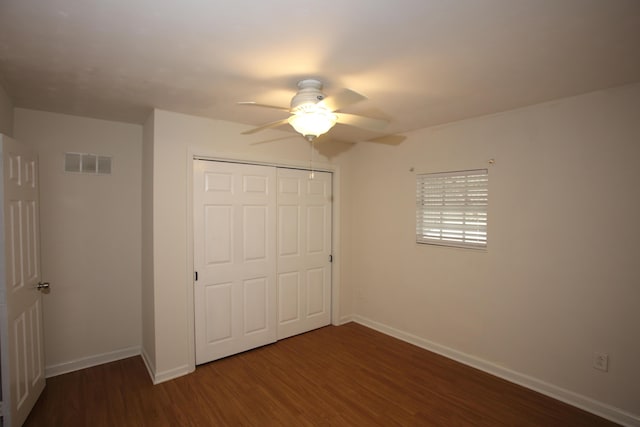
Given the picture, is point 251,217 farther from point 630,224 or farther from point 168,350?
point 630,224

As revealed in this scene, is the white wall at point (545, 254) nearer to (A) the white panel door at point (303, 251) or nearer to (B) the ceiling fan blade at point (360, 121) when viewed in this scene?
(A) the white panel door at point (303, 251)

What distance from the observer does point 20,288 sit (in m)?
2.20

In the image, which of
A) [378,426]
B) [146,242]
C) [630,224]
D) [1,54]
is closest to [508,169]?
[630,224]

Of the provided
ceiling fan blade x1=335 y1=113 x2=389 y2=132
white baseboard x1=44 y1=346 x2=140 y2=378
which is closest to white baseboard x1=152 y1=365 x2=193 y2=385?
white baseboard x1=44 y1=346 x2=140 y2=378

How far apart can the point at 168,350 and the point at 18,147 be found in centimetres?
200

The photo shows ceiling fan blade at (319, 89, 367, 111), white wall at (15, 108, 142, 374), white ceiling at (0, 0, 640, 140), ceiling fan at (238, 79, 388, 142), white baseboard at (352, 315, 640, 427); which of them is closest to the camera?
white ceiling at (0, 0, 640, 140)

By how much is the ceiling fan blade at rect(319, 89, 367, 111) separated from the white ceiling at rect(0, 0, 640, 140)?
9.9 inches

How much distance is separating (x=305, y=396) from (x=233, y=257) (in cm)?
150

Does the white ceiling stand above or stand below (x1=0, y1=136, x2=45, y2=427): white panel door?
above

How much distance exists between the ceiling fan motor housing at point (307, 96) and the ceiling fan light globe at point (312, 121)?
1.5 inches

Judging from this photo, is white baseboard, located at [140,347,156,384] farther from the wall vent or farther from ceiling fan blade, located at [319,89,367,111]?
ceiling fan blade, located at [319,89,367,111]

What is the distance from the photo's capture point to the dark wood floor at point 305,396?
7.55ft

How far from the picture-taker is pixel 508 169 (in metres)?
2.81

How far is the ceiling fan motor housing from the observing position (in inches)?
75.7
